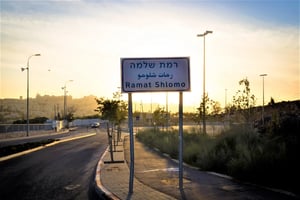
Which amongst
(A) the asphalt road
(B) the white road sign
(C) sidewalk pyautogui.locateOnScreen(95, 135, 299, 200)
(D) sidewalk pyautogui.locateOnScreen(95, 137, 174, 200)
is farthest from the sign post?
(A) the asphalt road

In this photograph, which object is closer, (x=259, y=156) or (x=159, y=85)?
(x=159, y=85)

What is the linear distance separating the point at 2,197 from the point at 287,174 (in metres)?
7.30

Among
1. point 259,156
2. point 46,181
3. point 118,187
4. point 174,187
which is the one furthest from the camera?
point 46,181

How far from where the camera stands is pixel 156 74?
1143cm

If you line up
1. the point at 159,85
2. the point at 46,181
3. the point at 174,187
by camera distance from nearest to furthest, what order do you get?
1. the point at 159,85
2. the point at 174,187
3. the point at 46,181

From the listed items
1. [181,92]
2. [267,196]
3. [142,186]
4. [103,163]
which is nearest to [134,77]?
[181,92]

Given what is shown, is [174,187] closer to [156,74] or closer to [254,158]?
[254,158]

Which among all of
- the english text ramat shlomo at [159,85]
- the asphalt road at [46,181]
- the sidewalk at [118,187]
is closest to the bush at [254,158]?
the sidewalk at [118,187]

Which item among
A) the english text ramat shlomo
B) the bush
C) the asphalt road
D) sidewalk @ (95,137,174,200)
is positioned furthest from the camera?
the bush

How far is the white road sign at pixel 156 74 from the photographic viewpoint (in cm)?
1138

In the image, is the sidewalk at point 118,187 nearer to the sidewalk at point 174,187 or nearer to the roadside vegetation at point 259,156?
the sidewalk at point 174,187

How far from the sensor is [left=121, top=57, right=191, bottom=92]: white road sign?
1138 centimetres

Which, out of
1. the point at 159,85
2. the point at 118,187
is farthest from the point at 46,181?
the point at 159,85

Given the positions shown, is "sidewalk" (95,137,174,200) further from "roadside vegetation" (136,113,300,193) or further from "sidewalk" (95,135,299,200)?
"roadside vegetation" (136,113,300,193)
